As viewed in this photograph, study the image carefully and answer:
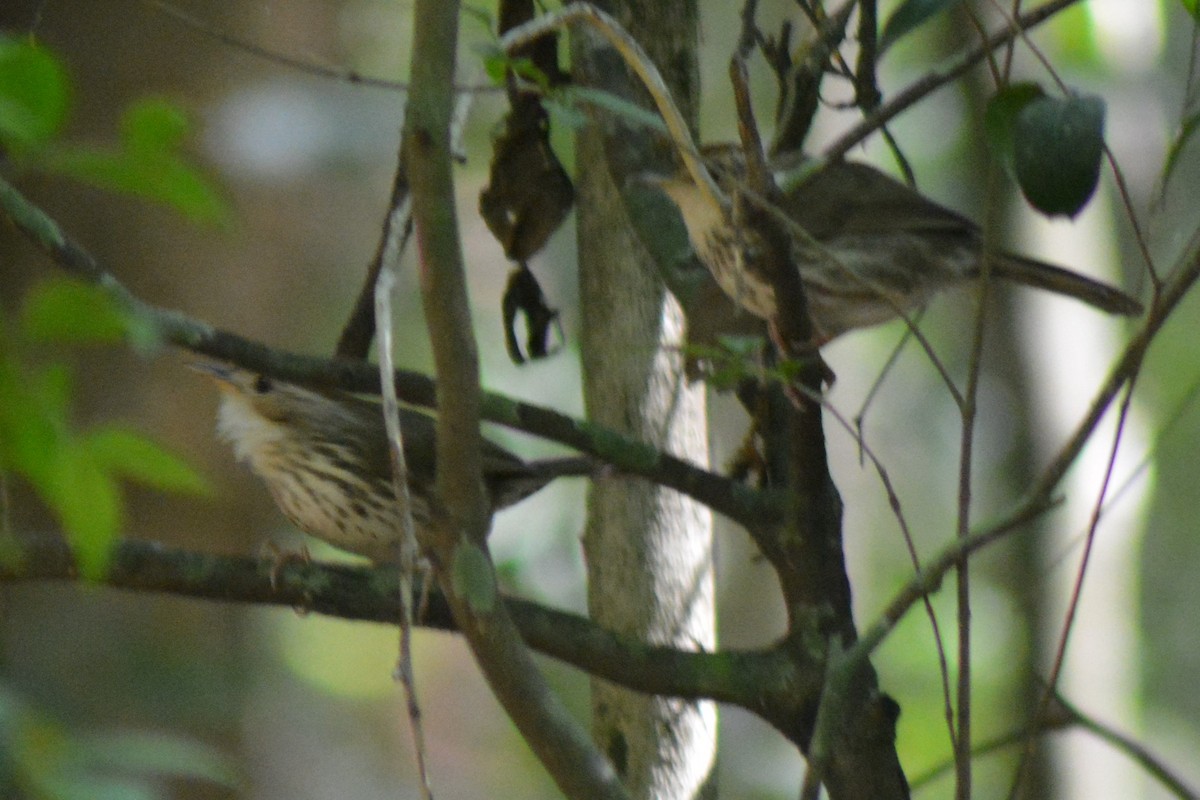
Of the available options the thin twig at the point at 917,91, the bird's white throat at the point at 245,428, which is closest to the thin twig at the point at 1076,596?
the thin twig at the point at 917,91

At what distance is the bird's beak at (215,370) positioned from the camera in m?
3.54

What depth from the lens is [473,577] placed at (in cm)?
158

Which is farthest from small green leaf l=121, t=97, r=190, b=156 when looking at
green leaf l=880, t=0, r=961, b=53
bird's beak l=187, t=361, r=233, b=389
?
bird's beak l=187, t=361, r=233, b=389

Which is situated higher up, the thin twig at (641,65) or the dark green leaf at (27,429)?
the thin twig at (641,65)

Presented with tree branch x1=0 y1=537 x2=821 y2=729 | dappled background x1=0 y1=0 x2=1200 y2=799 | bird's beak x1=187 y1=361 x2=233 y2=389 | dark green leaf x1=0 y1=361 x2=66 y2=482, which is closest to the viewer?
dark green leaf x1=0 y1=361 x2=66 y2=482

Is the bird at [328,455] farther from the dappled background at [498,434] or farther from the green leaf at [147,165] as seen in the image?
the green leaf at [147,165]

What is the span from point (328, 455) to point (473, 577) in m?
1.99

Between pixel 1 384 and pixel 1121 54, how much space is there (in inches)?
259

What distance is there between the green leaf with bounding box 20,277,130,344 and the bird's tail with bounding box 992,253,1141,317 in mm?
2643

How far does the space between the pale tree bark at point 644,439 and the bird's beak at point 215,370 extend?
1.09 metres

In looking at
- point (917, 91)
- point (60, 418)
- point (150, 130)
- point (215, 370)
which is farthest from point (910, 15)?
point (215, 370)

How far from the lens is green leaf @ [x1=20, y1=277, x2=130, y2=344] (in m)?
0.83

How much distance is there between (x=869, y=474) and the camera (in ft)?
25.4

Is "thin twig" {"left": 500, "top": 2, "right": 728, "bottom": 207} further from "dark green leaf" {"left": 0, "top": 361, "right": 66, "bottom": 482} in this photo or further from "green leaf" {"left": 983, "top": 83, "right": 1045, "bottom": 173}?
"dark green leaf" {"left": 0, "top": 361, "right": 66, "bottom": 482}
